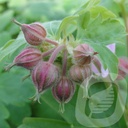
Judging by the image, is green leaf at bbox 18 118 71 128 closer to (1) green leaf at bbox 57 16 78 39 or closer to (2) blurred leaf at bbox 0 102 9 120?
(2) blurred leaf at bbox 0 102 9 120

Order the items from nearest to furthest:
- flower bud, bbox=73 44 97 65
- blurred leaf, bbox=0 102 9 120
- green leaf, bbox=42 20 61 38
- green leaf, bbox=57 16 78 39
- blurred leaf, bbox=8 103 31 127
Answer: flower bud, bbox=73 44 97 65, green leaf, bbox=57 16 78 39, green leaf, bbox=42 20 61 38, blurred leaf, bbox=0 102 9 120, blurred leaf, bbox=8 103 31 127

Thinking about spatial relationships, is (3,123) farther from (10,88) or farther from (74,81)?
(74,81)

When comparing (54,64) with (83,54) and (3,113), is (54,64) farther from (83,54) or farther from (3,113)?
(3,113)

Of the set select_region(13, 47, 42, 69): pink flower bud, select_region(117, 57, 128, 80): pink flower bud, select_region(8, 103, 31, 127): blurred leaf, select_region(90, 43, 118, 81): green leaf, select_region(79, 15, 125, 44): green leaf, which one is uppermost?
select_region(13, 47, 42, 69): pink flower bud

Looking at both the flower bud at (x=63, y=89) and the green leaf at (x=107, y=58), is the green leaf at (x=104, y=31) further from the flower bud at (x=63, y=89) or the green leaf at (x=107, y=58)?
the flower bud at (x=63, y=89)

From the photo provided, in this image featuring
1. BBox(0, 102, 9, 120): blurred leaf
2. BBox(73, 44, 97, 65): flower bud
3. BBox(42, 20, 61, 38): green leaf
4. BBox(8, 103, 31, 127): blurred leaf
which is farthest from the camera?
BBox(8, 103, 31, 127): blurred leaf

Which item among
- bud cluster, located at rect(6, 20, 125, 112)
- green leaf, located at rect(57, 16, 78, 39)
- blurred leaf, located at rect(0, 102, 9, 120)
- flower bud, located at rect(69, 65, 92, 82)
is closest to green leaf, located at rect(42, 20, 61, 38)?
green leaf, located at rect(57, 16, 78, 39)

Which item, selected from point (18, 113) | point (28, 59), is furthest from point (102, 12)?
point (18, 113)

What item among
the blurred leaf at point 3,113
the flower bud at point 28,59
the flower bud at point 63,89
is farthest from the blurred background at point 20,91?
the flower bud at point 63,89
